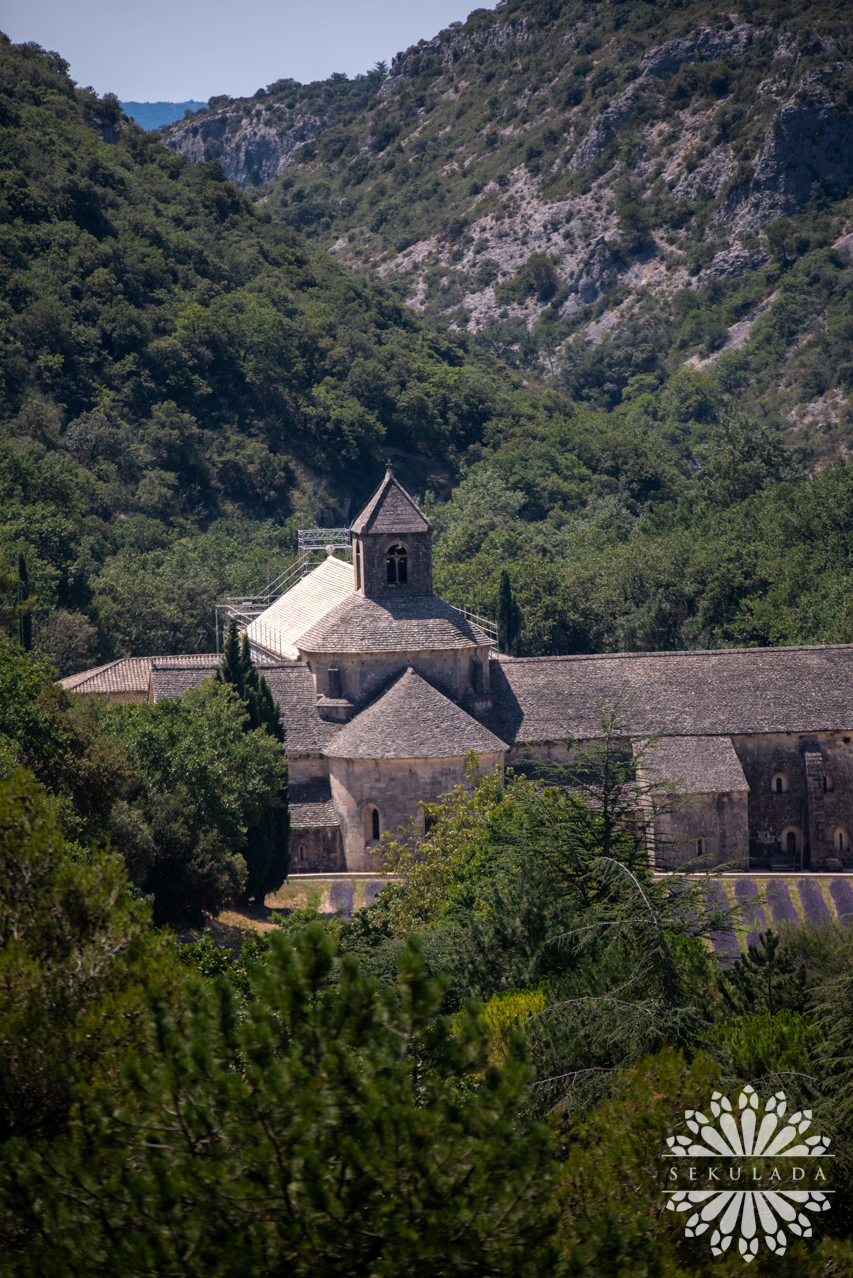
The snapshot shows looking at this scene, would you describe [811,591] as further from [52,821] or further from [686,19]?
[686,19]

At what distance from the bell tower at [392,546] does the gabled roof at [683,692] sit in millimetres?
5017

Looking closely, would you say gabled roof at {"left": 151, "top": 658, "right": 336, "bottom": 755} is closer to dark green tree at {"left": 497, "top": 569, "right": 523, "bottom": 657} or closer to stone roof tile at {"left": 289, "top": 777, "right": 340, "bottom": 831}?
stone roof tile at {"left": 289, "top": 777, "right": 340, "bottom": 831}

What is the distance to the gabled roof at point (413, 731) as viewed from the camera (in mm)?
50094

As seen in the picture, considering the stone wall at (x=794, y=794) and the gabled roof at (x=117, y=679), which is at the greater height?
the gabled roof at (x=117, y=679)

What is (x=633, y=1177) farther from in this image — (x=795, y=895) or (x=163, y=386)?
(x=163, y=386)

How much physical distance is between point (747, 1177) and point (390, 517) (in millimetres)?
40066

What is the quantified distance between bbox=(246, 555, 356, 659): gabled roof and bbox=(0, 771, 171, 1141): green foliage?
37646 mm

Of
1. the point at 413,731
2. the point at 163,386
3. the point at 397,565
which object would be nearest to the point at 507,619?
the point at 397,565

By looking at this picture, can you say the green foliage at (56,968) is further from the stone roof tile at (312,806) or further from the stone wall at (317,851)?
the stone wall at (317,851)

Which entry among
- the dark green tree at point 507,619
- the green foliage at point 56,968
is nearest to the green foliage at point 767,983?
the green foliage at point 56,968

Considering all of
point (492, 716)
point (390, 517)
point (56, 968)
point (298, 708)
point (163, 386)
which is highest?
point (163, 386)

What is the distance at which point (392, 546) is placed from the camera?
55.7 meters

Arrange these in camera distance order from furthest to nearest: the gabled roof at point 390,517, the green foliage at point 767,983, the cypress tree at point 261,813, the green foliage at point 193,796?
1. the gabled roof at point 390,517
2. the cypress tree at point 261,813
3. the green foliage at point 193,796
4. the green foliage at point 767,983

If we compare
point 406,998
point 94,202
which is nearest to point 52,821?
point 406,998
